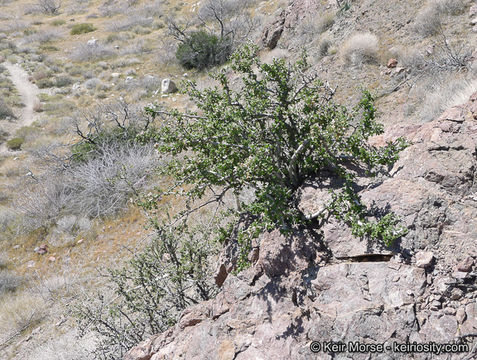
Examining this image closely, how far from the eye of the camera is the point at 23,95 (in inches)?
807

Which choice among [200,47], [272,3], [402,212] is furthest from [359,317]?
[272,3]

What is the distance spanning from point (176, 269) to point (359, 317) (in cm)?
273

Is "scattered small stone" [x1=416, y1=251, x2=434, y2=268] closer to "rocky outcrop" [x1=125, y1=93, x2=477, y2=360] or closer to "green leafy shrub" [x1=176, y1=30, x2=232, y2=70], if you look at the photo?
"rocky outcrop" [x1=125, y1=93, x2=477, y2=360]

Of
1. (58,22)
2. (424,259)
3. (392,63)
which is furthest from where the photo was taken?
(58,22)

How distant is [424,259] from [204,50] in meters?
17.1

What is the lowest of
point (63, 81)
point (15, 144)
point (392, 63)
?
point (15, 144)

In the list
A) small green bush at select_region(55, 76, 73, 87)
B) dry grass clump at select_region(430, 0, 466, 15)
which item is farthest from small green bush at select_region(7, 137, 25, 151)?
dry grass clump at select_region(430, 0, 466, 15)

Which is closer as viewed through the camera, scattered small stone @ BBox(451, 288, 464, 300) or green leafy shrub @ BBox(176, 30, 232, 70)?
scattered small stone @ BBox(451, 288, 464, 300)

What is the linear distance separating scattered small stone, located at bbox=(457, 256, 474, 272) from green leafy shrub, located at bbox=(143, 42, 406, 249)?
69 cm

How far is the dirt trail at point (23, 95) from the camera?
17672mm

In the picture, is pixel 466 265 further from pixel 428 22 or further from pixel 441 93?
pixel 428 22

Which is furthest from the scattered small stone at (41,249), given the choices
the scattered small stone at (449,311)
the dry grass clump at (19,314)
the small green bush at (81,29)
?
the small green bush at (81,29)

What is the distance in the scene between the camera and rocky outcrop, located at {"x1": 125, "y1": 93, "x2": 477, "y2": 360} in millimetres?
2199

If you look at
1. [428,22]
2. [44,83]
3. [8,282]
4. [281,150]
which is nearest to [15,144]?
[44,83]
